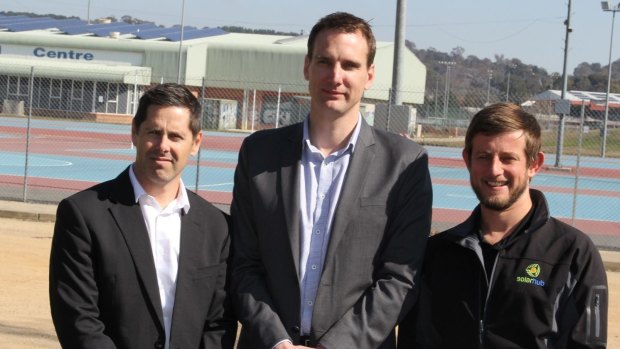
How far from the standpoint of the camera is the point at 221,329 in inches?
164

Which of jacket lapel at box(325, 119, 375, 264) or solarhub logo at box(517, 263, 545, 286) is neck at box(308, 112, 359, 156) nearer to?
jacket lapel at box(325, 119, 375, 264)

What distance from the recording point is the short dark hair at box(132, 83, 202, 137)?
4.04 metres

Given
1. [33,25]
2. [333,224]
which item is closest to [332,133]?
[333,224]

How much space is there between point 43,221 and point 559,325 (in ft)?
40.9

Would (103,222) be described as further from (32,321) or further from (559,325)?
(32,321)

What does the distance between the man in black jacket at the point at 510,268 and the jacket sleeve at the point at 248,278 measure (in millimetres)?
630

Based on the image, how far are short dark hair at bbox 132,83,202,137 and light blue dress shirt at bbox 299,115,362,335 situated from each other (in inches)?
18.8

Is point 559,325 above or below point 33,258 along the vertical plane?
above

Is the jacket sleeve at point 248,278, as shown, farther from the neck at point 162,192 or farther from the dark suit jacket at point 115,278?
the neck at point 162,192

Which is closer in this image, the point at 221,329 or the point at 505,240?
the point at 505,240

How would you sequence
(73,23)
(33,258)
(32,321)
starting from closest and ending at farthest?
1. (32,321)
2. (33,258)
3. (73,23)

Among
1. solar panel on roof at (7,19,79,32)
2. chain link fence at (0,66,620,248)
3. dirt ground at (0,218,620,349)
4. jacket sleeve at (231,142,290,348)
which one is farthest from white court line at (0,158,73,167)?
solar panel on roof at (7,19,79,32)

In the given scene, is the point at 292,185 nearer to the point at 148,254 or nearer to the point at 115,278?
the point at 148,254

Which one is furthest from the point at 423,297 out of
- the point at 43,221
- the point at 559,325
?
the point at 43,221
